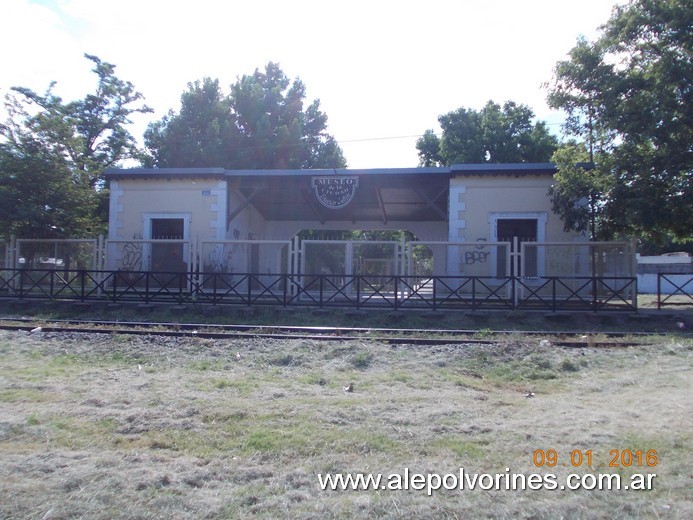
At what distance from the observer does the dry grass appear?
4.44m

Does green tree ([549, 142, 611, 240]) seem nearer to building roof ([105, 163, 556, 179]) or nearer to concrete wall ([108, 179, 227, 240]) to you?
building roof ([105, 163, 556, 179])

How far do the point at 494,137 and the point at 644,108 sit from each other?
2348cm

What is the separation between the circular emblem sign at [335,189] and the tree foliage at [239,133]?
15.8m

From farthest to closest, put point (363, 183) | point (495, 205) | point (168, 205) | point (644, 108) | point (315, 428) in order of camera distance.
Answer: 1. point (168, 205)
2. point (363, 183)
3. point (495, 205)
4. point (644, 108)
5. point (315, 428)

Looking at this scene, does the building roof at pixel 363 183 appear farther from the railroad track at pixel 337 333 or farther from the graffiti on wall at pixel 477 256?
the railroad track at pixel 337 333

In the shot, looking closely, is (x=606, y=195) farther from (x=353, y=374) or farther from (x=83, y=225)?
(x=83, y=225)

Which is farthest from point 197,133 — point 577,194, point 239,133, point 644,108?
point 644,108

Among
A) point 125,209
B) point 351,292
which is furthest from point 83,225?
point 351,292

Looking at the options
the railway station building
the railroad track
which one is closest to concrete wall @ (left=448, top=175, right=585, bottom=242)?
the railway station building

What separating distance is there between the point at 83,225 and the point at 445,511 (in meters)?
24.3

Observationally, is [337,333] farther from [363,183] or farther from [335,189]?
[363,183]

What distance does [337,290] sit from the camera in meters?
17.9

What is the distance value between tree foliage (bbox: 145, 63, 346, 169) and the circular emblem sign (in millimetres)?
15826

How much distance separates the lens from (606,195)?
1833cm
